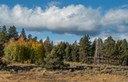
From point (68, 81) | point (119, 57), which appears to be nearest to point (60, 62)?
point (68, 81)

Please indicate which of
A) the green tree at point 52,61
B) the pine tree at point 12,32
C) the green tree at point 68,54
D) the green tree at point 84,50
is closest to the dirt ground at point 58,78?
the green tree at point 52,61

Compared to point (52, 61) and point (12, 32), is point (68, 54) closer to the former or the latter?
point (12, 32)

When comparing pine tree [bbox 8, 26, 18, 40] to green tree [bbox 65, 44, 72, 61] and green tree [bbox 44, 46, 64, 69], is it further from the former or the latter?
green tree [bbox 44, 46, 64, 69]

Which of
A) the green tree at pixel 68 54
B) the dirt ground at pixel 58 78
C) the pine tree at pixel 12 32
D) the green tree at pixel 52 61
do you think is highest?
the pine tree at pixel 12 32

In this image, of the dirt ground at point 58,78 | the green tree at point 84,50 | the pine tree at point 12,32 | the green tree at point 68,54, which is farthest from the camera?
the pine tree at point 12,32

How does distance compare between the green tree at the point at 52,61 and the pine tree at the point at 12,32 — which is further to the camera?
the pine tree at the point at 12,32

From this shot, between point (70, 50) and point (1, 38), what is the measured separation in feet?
87.0

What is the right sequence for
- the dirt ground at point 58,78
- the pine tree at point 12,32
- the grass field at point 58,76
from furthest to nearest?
the pine tree at point 12,32 < the grass field at point 58,76 < the dirt ground at point 58,78

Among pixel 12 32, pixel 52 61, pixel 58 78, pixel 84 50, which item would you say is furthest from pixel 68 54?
pixel 58 78

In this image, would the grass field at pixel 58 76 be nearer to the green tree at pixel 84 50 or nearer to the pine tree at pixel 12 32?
the green tree at pixel 84 50

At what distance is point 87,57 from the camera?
130 m

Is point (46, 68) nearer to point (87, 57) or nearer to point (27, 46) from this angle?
point (27, 46)

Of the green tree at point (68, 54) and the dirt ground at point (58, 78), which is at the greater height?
the green tree at point (68, 54)

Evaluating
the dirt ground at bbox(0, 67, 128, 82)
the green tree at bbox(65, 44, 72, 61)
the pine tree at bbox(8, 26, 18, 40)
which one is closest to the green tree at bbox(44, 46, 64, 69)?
the dirt ground at bbox(0, 67, 128, 82)
